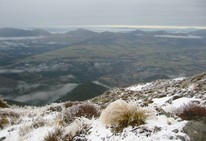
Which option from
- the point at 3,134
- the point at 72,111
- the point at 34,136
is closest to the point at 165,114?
the point at 72,111

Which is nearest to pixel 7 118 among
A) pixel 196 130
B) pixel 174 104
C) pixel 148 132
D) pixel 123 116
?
pixel 174 104

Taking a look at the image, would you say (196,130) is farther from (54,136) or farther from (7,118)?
(7,118)

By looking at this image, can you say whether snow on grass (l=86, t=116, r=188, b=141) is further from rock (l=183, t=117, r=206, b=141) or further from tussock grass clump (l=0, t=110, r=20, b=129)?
tussock grass clump (l=0, t=110, r=20, b=129)

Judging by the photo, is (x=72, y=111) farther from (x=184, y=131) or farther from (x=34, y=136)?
(x=184, y=131)

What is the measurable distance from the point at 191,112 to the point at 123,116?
2136mm

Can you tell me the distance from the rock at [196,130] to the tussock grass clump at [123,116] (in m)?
1.28

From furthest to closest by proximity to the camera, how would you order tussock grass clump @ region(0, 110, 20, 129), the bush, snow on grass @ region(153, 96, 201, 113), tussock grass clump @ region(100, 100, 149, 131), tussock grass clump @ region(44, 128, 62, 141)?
tussock grass clump @ region(0, 110, 20, 129) < snow on grass @ region(153, 96, 201, 113) < tussock grass clump @ region(44, 128, 62, 141) < the bush < tussock grass clump @ region(100, 100, 149, 131)

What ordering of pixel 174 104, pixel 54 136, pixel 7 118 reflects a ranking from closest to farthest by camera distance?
1. pixel 54 136
2. pixel 174 104
3. pixel 7 118

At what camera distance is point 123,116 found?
948 centimetres

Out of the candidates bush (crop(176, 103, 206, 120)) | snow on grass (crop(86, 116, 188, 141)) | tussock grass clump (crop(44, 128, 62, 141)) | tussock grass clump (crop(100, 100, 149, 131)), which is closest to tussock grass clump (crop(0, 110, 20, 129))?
tussock grass clump (crop(44, 128, 62, 141))

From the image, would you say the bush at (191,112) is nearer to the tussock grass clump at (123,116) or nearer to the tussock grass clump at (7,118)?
Result: the tussock grass clump at (123,116)

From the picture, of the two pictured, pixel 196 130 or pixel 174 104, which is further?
pixel 174 104

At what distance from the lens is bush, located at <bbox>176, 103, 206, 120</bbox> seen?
9.70m

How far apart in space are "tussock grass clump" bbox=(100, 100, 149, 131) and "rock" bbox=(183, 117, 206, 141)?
1.28m
